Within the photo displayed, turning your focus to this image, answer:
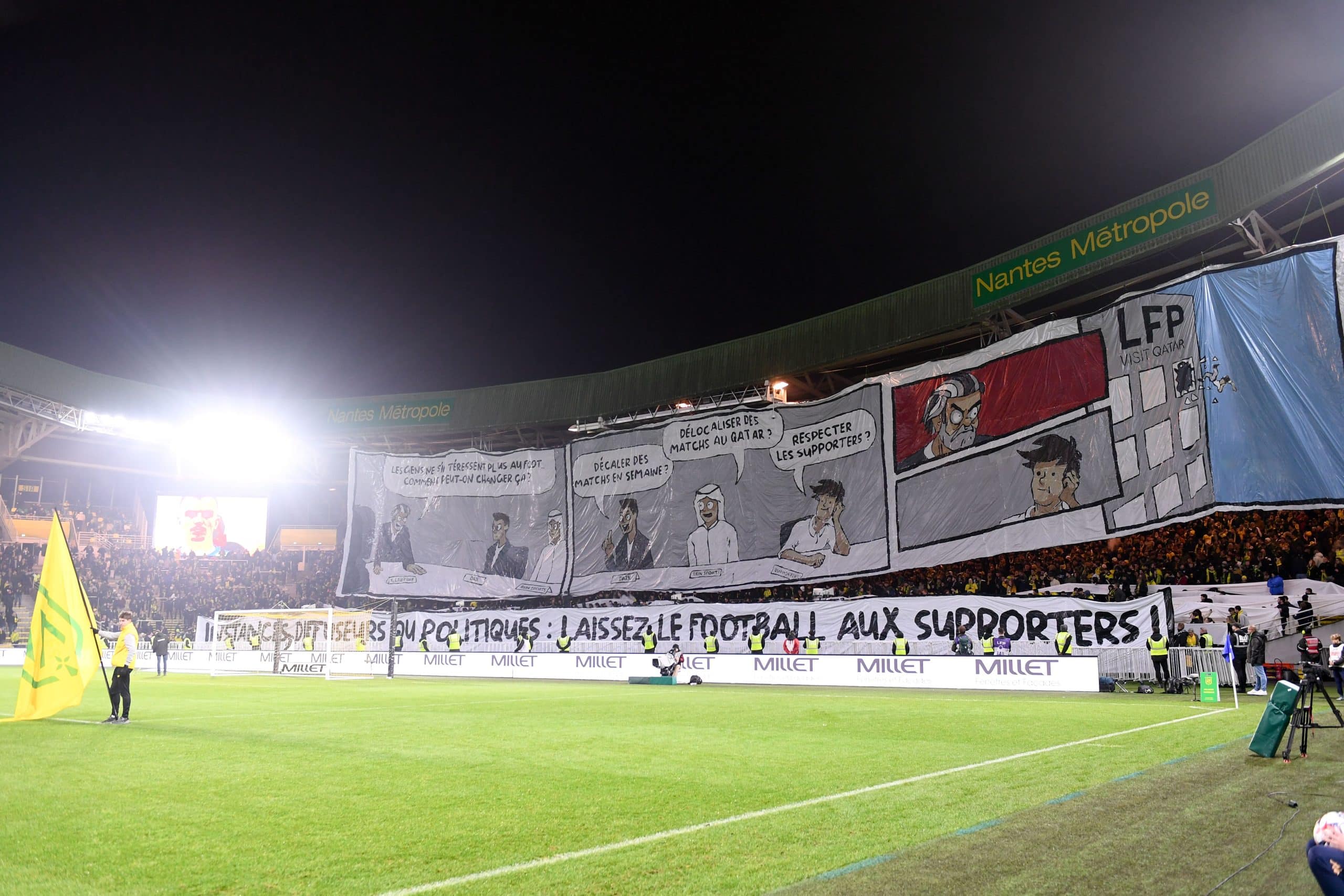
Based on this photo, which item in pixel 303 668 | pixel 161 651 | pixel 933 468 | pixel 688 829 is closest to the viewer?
pixel 688 829

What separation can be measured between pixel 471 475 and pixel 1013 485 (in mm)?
24835

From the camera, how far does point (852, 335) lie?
3344 cm

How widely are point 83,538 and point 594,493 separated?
42.3 metres

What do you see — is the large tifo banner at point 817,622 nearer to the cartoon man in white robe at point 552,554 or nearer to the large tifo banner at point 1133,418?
the large tifo banner at point 1133,418

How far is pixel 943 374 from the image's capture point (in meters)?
29.4

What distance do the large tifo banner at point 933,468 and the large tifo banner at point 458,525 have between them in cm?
10

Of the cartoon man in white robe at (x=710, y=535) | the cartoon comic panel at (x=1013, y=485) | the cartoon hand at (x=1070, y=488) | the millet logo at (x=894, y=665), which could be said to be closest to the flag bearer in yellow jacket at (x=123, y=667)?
the millet logo at (x=894, y=665)

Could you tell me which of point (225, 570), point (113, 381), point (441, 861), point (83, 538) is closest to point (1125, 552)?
point (441, 861)

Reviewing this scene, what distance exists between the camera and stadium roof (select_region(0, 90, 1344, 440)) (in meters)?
22.8

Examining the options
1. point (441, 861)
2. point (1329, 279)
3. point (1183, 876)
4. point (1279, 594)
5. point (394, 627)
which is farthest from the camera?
point (394, 627)

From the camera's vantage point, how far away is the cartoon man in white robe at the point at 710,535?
34375 millimetres

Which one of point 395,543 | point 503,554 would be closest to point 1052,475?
point 503,554

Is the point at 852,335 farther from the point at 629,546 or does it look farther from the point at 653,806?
A: the point at 653,806

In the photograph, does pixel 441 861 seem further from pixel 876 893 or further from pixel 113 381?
pixel 113 381
